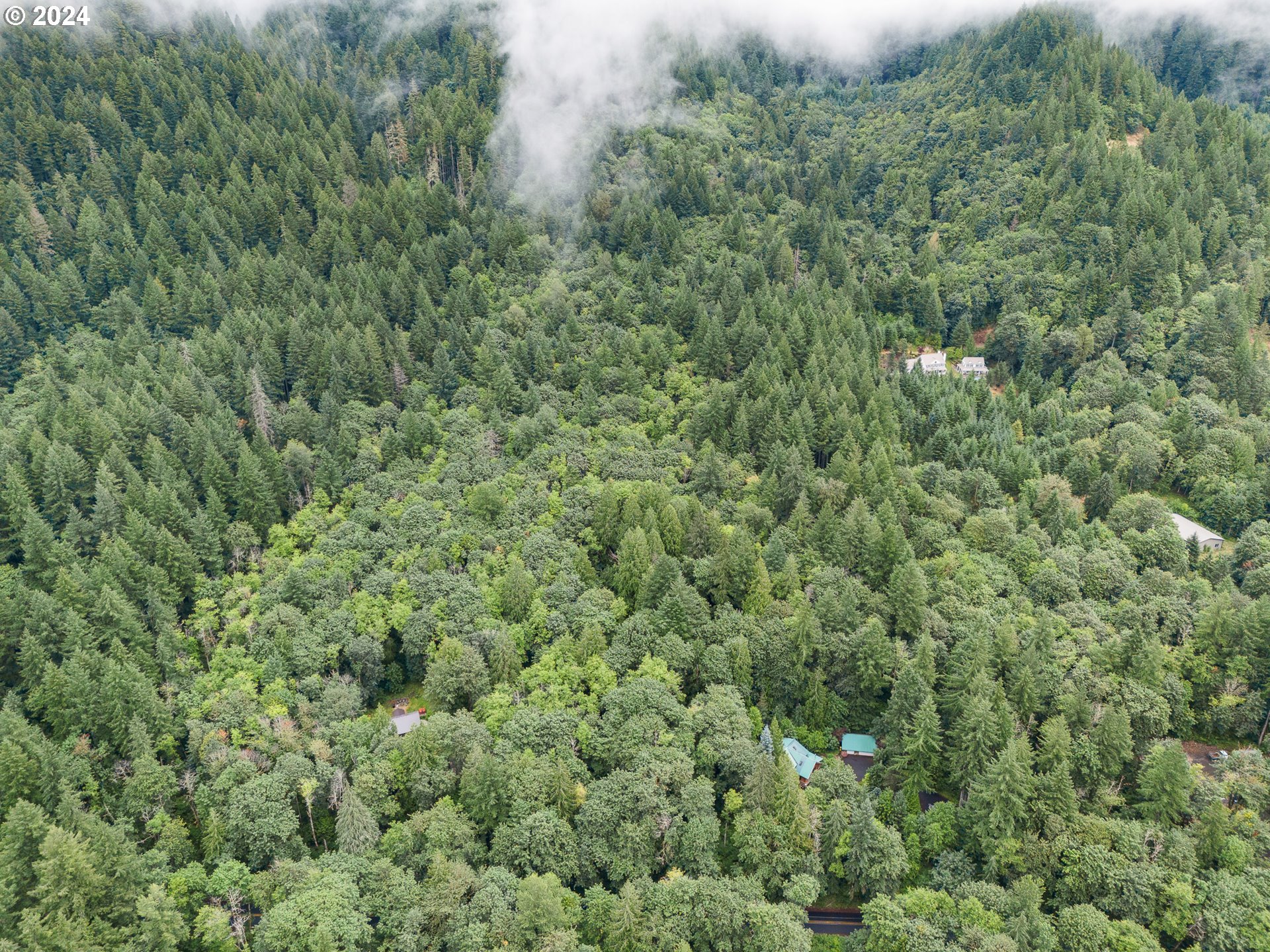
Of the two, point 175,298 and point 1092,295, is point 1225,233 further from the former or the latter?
point 175,298

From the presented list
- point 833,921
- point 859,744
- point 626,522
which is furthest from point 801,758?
point 626,522

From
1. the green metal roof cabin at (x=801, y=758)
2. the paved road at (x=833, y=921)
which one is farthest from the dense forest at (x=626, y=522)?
the green metal roof cabin at (x=801, y=758)

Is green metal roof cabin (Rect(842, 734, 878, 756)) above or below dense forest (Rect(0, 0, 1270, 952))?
below

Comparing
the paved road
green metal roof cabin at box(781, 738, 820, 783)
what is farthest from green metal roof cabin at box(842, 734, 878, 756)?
the paved road

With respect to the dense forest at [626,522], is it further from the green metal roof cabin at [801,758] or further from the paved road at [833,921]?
the green metal roof cabin at [801,758]

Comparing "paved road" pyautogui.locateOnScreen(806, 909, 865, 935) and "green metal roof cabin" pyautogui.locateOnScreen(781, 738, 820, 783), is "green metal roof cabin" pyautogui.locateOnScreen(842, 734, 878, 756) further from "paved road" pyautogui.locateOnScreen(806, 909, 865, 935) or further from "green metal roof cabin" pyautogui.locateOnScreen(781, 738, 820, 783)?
"paved road" pyautogui.locateOnScreen(806, 909, 865, 935)

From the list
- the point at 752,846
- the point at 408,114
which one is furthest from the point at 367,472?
the point at 408,114

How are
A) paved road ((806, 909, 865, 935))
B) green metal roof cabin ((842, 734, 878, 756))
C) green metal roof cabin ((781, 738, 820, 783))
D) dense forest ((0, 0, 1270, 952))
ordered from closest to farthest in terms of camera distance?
1. dense forest ((0, 0, 1270, 952))
2. paved road ((806, 909, 865, 935))
3. green metal roof cabin ((781, 738, 820, 783))
4. green metal roof cabin ((842, 734, 878, 756))
